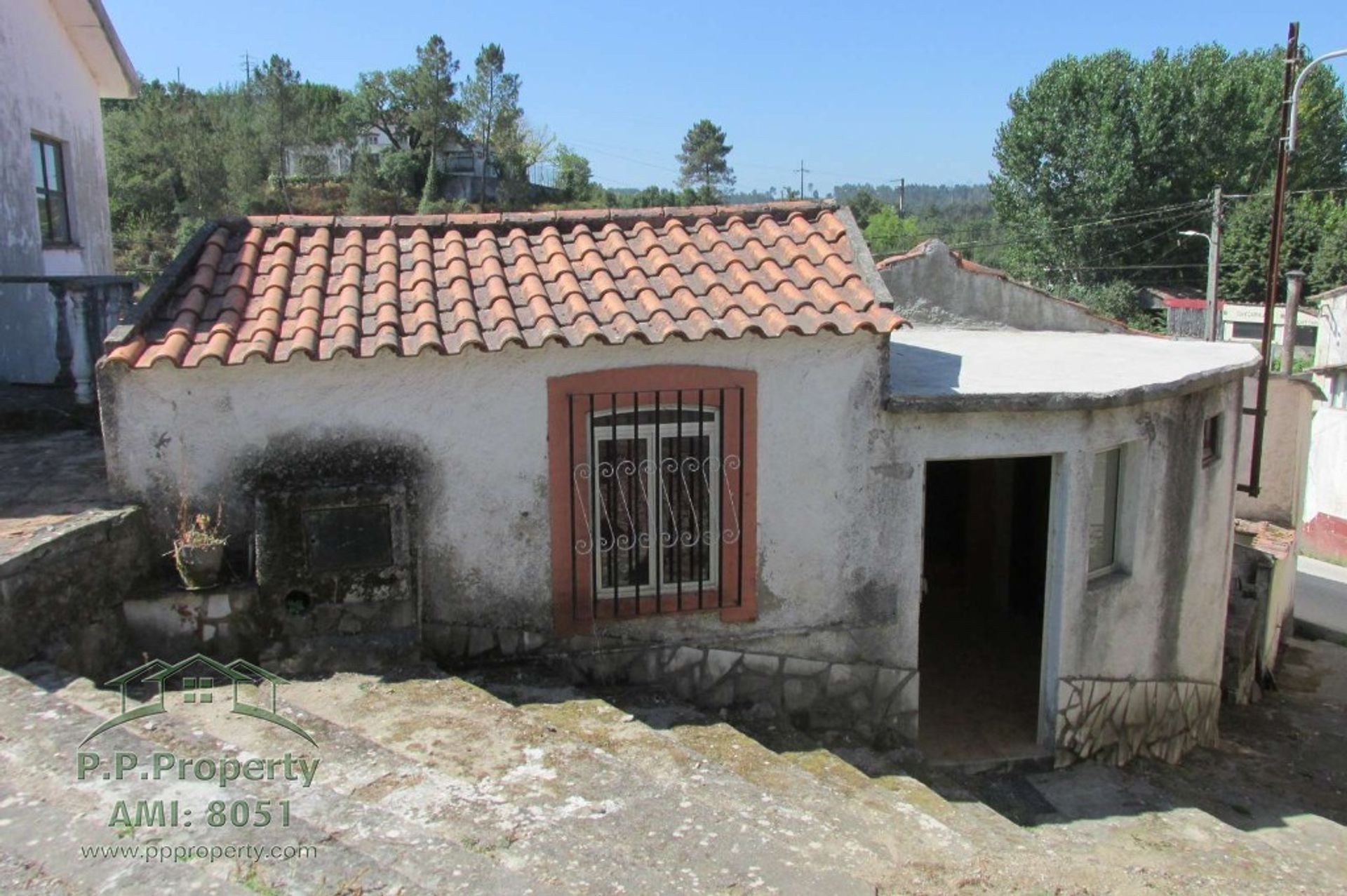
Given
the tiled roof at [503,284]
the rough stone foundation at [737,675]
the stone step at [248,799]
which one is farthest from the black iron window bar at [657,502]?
the stone step at [248,799]

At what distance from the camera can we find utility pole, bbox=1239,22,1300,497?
1173 cm

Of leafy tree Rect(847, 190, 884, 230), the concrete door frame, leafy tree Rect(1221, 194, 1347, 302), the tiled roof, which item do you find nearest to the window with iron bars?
the tiled roof

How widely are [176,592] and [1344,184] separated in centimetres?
5623

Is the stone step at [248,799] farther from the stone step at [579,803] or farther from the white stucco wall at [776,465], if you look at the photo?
the white stucco wall at [776,465]

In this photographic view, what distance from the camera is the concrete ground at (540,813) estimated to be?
352 centimetres

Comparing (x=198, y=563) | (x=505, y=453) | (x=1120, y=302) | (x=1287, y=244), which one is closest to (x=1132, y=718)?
(x=505, y=453)

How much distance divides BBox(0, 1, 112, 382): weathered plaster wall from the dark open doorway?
857 centimetres

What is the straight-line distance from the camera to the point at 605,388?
21.8 ft

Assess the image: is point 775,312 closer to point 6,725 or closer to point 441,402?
point 441,402

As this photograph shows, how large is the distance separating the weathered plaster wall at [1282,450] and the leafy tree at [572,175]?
5339 cm

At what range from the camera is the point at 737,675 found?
23.9 ft

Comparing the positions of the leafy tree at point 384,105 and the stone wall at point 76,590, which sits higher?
the leafy tree at point 384,105

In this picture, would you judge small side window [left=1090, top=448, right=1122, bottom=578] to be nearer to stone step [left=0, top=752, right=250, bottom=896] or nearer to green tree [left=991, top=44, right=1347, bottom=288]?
stone step [left=0, top=752, right=250, bottom=896]

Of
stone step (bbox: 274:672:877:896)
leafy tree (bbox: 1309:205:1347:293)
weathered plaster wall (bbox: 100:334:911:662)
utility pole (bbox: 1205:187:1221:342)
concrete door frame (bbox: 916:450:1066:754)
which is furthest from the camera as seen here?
leafy tree (bbox: 1309:205:1347:293)
